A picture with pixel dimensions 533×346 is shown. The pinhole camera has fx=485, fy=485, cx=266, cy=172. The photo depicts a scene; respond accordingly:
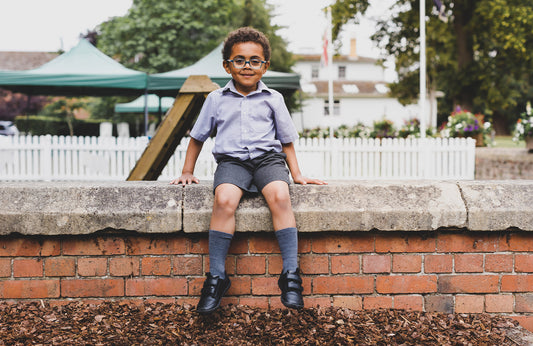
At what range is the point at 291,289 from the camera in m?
2.15

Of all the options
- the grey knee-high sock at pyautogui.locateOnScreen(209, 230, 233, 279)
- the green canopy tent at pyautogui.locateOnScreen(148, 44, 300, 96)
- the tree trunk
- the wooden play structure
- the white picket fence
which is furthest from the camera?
the tree trunk

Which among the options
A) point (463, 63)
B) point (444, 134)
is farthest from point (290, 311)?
point (463, 63)

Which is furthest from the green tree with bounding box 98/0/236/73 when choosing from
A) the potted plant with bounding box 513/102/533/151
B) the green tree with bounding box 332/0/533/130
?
the potted plant with bounding box 513/102/533/151

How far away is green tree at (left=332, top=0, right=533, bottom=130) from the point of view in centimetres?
1648

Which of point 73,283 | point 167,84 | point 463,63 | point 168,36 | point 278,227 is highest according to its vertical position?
point 168,36

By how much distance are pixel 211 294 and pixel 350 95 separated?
41.9 meters

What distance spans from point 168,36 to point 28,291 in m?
24.4

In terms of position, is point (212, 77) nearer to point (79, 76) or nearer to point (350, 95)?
point (79, 76)

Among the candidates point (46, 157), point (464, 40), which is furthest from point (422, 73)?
point (464, 40)

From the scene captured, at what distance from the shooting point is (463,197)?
7.91 ft

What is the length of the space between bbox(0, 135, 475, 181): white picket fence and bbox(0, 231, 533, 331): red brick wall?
658 cm

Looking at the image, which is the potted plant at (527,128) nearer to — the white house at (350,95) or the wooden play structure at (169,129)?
the wooden play structure at (169,129)

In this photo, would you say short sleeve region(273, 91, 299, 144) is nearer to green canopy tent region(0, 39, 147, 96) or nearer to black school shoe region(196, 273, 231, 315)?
black school shoe region(196, 273, 231, 315)

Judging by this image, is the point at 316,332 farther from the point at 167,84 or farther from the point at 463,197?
the point at 167,84
